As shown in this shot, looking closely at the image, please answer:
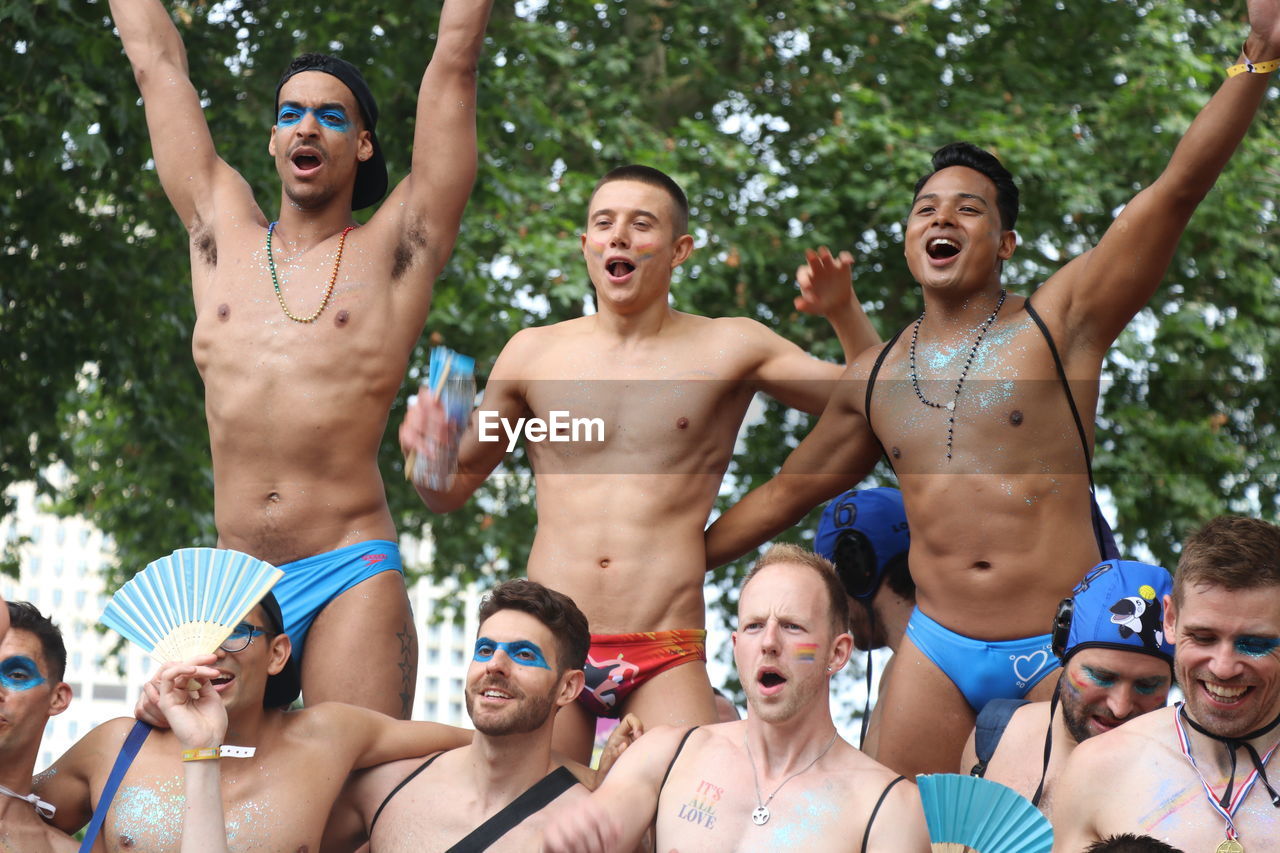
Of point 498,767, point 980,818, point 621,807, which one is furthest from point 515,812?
point 980,818

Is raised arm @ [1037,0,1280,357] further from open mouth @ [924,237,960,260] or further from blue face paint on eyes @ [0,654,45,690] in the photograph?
blue face paint on eyes @ [0,654,45,690]

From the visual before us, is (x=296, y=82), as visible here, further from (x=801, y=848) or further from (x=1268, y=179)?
(x=1268, y=179)

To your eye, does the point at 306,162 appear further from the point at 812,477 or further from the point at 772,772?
the point at 772,772

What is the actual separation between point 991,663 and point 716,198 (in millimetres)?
6972

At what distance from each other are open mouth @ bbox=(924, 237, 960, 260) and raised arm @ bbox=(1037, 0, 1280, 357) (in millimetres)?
309

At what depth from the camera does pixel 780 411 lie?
37.9ft

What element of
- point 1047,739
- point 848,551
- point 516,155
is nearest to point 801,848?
point 1047,739

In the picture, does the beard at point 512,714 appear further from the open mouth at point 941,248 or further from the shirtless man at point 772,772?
the open mouth at point 941,248

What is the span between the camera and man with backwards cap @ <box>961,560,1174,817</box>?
176 inches


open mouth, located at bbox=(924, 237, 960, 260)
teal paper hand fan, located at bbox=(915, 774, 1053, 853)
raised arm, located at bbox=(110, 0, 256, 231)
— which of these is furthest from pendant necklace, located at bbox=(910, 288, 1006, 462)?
raised arm, located at bbox=(110, 0, 256, 231)

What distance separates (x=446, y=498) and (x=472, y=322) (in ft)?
18.2

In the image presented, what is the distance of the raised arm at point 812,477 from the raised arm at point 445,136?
1.31 m

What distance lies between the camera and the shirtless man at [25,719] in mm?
4578

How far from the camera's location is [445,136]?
5.25m
